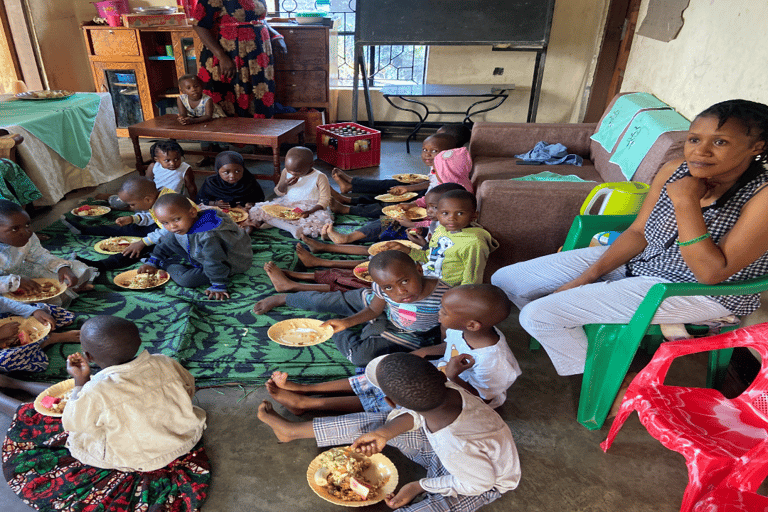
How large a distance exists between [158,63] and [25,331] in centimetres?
502

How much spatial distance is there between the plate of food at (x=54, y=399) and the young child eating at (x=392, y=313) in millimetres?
1100

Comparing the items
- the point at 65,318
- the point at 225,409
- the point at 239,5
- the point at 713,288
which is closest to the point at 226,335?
the point at 225,409

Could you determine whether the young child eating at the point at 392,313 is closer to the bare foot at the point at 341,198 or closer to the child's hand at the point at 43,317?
the child's hand at the point at 43,317

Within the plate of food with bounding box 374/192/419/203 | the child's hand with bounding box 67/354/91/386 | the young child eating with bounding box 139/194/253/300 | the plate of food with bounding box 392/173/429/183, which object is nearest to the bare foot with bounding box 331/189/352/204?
the plate of food with bounding box 374/192/419/203

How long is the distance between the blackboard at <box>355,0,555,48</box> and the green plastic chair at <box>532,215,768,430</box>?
4.44 meters

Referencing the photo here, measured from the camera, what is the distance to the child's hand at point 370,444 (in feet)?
5.30

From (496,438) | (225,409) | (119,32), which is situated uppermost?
(119,32)

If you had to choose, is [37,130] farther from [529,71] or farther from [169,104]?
[529,71]

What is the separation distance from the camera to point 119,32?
584cm

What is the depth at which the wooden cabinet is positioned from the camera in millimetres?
5840

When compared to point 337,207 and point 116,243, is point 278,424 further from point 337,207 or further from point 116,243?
point 337,207

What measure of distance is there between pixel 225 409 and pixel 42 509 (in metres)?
0.70

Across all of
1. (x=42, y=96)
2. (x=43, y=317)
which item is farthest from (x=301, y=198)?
(x=42, y=96)

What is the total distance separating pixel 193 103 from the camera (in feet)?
15.9
